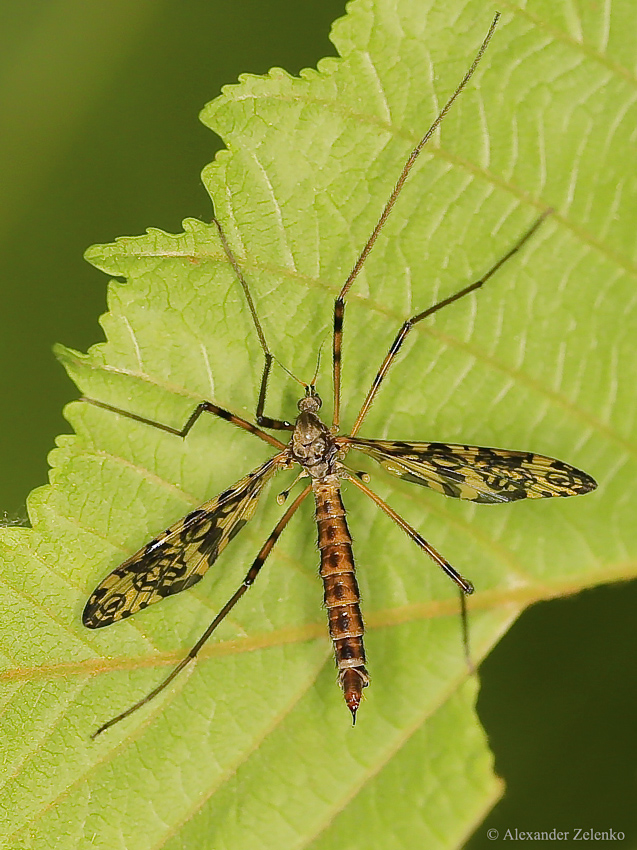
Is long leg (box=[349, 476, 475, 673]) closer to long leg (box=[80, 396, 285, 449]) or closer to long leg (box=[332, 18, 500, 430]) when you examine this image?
long leg (box=[332, 18, 500, 430])

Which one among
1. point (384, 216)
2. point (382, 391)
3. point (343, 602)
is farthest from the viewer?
point (382, 391)

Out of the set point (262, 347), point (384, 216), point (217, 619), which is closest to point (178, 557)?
point (217, 619)

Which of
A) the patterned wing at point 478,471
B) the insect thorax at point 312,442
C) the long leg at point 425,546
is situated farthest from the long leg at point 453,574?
the insect thorax at point 312,442

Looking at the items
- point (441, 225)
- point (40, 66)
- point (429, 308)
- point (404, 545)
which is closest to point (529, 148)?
point (441, 225)

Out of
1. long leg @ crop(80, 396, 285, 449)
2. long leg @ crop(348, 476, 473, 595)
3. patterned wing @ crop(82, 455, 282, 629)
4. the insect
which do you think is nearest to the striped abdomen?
the insect

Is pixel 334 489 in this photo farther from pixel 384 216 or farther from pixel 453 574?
pixel 384 216

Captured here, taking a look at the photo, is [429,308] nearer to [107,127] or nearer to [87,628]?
[87,628]

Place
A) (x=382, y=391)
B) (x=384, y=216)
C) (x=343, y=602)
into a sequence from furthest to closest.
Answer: (x=382, y=391), (x=384, y=216), (x=343, y=602)
